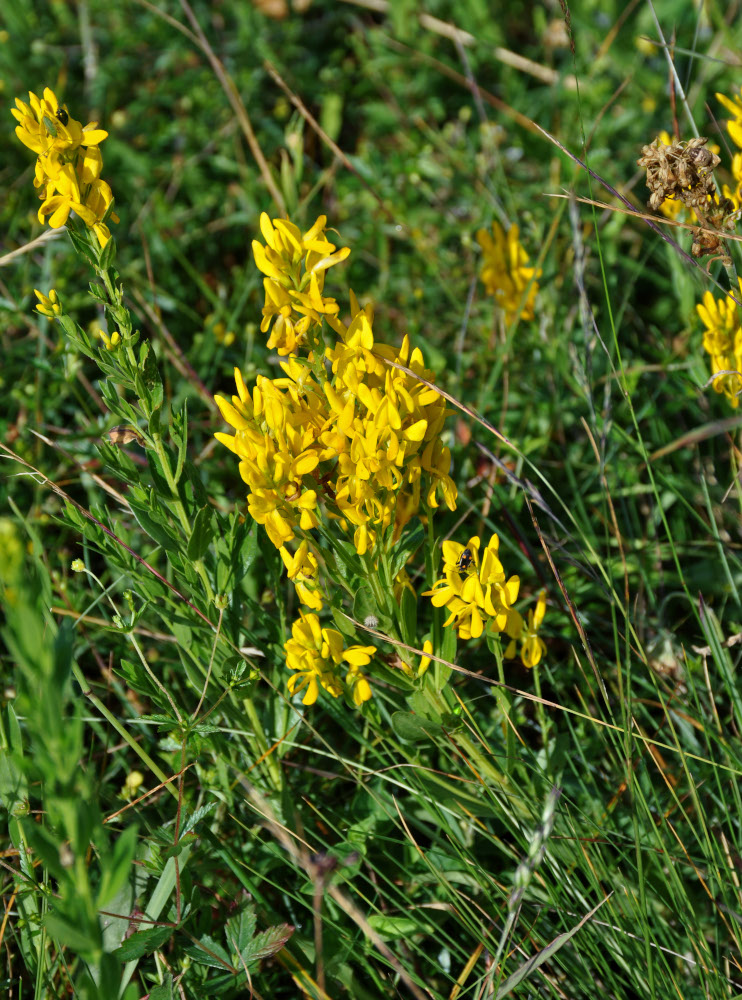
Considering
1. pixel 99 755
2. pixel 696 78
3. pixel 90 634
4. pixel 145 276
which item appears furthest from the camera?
pixel 696 78

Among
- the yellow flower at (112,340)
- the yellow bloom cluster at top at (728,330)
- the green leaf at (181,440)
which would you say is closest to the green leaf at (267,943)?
the green leaf at (181,440)

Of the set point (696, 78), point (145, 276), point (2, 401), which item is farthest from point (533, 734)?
point (696, 78)

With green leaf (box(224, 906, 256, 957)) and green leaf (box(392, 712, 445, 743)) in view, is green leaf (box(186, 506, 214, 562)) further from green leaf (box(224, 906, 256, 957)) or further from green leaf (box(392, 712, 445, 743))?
green leaf (box(224, 906, 256, 957))

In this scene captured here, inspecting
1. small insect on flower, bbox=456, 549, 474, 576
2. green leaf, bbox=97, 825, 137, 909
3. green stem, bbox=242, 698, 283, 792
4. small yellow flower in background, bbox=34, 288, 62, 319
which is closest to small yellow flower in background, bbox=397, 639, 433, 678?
small insect on flower, bbox=456, 549, 474, 576

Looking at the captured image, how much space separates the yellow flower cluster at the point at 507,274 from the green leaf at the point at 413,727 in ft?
4.10

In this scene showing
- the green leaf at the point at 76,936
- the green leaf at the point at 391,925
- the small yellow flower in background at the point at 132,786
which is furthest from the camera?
the small yellow flower in background at the point at 132,786

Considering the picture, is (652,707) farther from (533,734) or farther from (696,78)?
(696,78)

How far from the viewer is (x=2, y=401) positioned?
2602 millimetres

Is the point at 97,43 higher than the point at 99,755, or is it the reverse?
the point at 97,43

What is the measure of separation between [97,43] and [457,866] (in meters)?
3.60

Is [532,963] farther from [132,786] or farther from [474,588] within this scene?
[132,786]

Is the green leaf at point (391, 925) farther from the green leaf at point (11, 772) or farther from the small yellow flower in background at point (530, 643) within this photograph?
the green leaf at point (11, 772)

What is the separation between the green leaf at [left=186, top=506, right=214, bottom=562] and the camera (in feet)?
5.06

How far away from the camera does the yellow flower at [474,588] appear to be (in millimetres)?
1449
